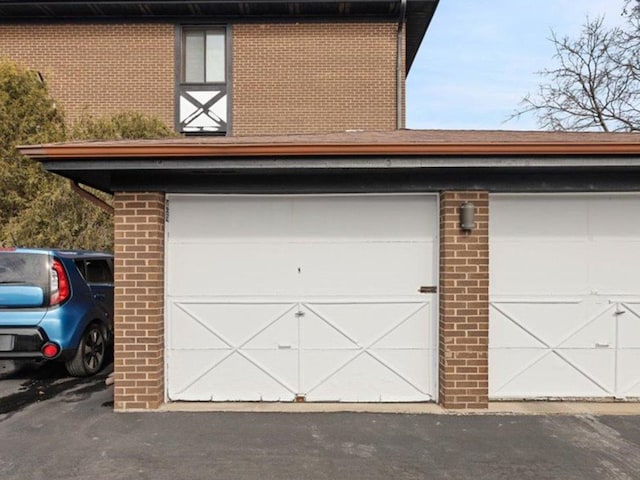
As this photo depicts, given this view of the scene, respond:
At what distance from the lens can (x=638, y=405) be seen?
5.14m

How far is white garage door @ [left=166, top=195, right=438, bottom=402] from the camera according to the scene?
5211 mm

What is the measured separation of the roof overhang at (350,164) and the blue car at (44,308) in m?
1.44

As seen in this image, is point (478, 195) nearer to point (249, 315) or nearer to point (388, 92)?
point (249, 315)

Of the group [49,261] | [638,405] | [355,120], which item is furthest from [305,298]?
[355,120]

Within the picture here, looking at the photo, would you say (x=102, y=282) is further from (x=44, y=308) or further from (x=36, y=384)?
(x=36, y=384)

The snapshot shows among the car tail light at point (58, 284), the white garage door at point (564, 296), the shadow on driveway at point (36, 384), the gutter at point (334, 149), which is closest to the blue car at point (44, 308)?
the car tail light at point (58, 284)

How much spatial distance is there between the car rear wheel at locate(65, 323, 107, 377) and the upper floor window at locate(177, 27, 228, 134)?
7.53 m

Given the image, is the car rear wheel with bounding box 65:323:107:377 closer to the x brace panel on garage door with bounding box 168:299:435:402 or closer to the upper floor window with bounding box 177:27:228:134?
the x brace panel on garage door with bounding box 168:299:435:402

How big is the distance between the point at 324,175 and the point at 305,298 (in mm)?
1260

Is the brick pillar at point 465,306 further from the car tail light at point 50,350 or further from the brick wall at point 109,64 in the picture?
the brick wall at point 109,64

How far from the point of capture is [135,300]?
196 inches

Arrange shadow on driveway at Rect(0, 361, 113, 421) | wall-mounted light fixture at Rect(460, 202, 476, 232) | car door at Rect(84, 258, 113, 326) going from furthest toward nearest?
1. car door at Rect(84, 258, 113, 326)
2. shadow on driveway at Rect(0, 361, 113, 421)
3. wall-mounted light fixture at Rect(460, 202, 476, 232)

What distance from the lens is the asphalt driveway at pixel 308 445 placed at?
3.75 metres

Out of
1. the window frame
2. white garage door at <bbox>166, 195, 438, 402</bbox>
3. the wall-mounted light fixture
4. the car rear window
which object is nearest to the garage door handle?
white garage door at <bbox>166, 195, 438, 402</bbox>
